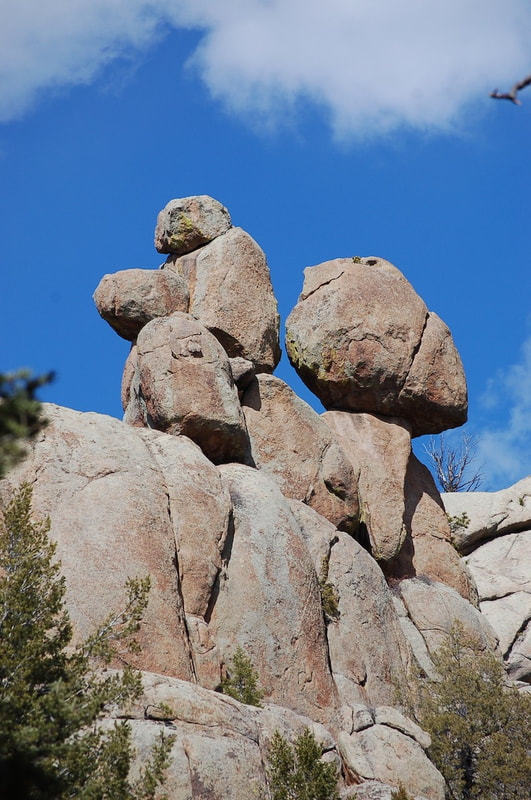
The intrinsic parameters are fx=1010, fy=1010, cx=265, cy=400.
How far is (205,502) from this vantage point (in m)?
25.6

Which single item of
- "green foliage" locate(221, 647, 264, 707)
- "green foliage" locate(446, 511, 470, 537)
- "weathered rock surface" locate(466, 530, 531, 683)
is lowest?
"green foliage" locate(221, 647, 264, 707)

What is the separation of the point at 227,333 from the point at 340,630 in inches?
432

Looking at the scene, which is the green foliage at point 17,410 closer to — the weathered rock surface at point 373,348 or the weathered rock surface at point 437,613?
the weathered rock surface at point 437,613

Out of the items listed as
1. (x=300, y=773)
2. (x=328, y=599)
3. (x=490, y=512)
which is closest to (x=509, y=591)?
(x=490, y=512)

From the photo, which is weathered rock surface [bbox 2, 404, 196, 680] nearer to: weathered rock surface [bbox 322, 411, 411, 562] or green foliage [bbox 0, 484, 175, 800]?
green foliage [bbox 0, 484, 175, 800]

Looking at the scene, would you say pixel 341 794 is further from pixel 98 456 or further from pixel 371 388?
pixel 371 388

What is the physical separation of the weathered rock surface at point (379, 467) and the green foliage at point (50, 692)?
696 inches

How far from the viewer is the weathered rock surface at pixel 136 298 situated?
33.2 meters

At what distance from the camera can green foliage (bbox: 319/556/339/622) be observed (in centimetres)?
2830

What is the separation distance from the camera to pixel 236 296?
3441 centimetres

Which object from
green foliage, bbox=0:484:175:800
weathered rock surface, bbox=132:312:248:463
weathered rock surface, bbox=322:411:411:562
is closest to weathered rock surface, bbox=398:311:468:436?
weathered rock surface, bbox=322:411:411:562

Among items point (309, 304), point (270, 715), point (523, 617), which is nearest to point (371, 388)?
point (309, 304)

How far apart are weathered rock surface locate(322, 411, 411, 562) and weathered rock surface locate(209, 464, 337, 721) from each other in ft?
22.5

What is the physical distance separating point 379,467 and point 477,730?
1182 centimetres
